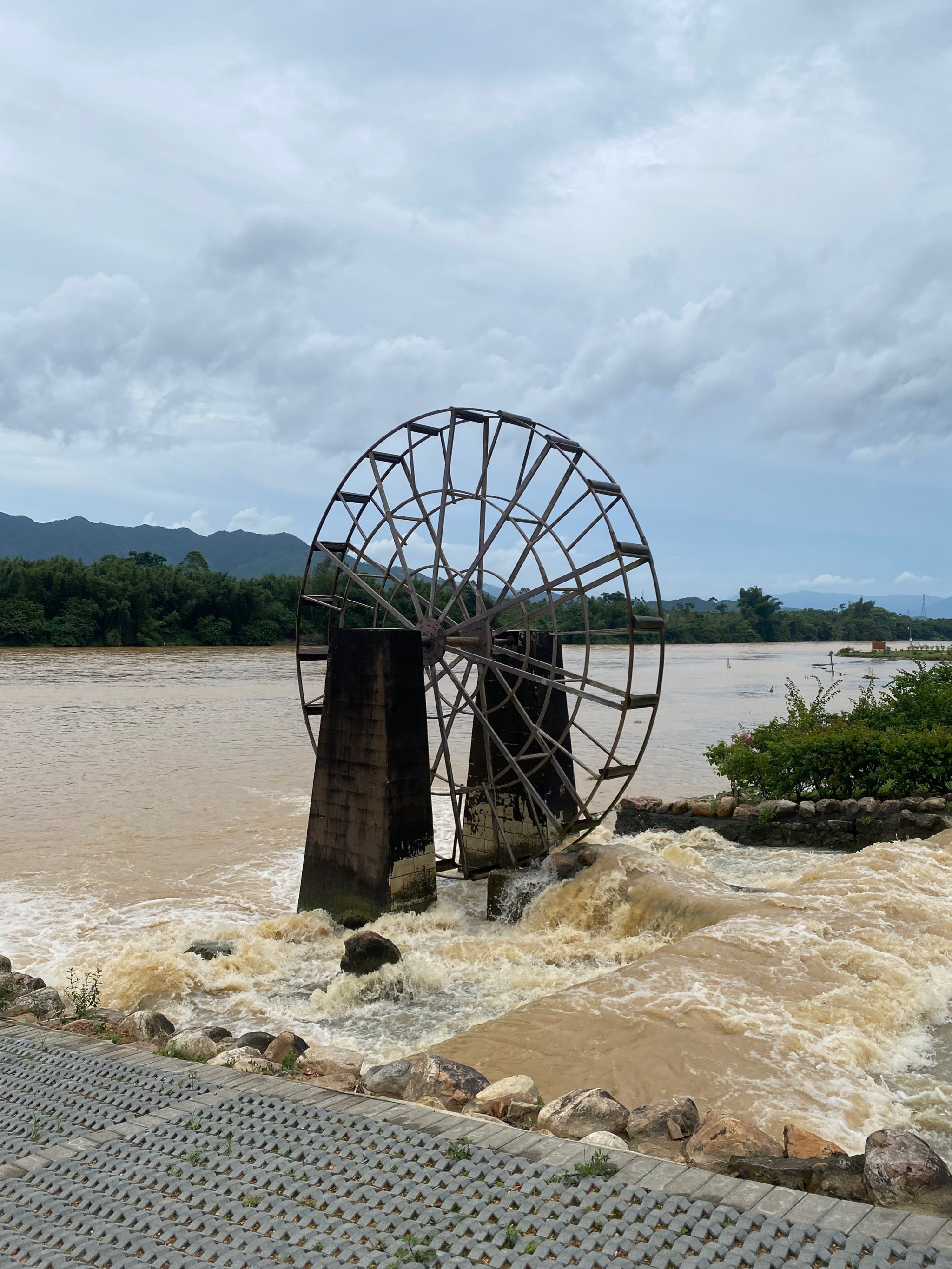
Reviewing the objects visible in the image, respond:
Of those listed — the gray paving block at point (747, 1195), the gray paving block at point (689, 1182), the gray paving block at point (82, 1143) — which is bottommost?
the gray paving block at point (82, 1143)

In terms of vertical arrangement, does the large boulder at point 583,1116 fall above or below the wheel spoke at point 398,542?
below

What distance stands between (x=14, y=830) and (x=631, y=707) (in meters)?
10.2

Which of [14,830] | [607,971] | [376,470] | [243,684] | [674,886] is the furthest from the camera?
[243,684]

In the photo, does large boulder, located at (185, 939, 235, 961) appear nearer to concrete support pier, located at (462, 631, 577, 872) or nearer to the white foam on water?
the white foam on water

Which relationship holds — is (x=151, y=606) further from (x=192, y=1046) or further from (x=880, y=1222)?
(x=880, y=1222)

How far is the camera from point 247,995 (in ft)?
28.0

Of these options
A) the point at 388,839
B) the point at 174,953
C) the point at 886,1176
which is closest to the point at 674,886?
the point at 388,839

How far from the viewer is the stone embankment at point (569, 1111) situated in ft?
12.4

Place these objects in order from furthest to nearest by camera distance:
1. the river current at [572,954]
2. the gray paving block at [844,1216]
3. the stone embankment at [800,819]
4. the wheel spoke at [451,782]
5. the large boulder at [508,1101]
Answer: the stone embankment at [800,819] < the wheel spoke at [451,782] < the river current at [572,954] < the large boulder at [508,1101] < the gray paving block at [844,1216]

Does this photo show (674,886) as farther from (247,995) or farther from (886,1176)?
(886,1176)

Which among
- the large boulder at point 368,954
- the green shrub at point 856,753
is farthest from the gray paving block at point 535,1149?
the green shrub at point 856,753

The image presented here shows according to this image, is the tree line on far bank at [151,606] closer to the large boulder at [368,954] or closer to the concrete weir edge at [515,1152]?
the large boulder at [368,954]

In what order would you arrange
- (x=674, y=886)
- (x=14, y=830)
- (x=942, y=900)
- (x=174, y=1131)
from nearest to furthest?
(x=174, y=1131) < (x=942, y=900) < (x=674, y=886) < (x=14, y=830)

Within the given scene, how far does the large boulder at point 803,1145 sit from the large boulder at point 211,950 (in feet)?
20.4
